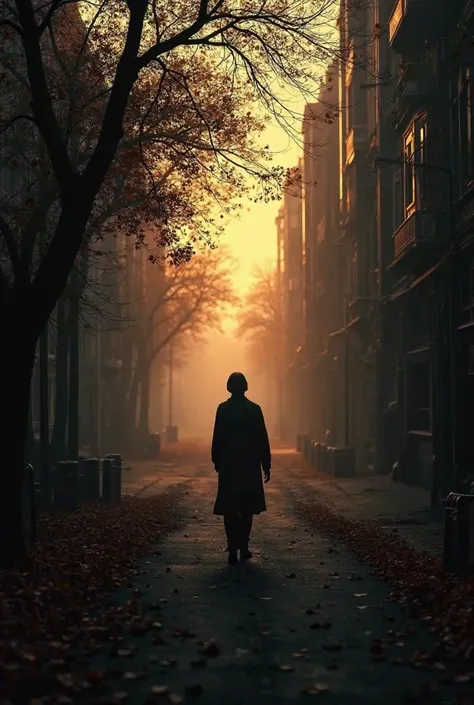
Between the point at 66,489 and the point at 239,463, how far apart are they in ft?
26.9

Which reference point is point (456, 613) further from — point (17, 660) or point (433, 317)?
point (433, 317)

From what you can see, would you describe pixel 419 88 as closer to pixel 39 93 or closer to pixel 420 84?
pixel 420 84

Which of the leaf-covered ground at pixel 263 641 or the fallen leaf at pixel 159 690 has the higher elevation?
the fallen leaf at pixel 159 690

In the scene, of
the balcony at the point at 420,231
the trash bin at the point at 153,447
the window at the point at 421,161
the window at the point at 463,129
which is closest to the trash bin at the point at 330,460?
the balcony at the point at 420,231

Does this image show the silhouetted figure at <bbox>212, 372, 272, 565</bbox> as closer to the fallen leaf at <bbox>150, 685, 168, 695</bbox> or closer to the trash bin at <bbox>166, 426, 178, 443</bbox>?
the fallen leaf at <bbox>150, 685, 168, 695</bbox>

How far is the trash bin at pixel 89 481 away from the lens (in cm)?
2267

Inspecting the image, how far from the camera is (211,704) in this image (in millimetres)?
5922

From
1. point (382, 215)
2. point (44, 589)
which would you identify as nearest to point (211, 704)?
point (44, 589)

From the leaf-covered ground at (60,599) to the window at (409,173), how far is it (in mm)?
12640

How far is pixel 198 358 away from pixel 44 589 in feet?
428

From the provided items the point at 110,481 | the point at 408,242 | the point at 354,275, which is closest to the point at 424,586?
the point at 110,481

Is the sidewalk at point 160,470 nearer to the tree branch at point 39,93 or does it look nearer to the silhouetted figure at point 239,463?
the silhouetted figure at point 239,463

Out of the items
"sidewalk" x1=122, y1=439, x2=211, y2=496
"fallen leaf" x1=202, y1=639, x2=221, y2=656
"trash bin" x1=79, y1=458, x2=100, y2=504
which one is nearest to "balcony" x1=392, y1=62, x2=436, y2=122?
"trash bin" x1=79, y1=458, x2=100, y2=504

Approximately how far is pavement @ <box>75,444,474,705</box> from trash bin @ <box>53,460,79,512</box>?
595 cm
